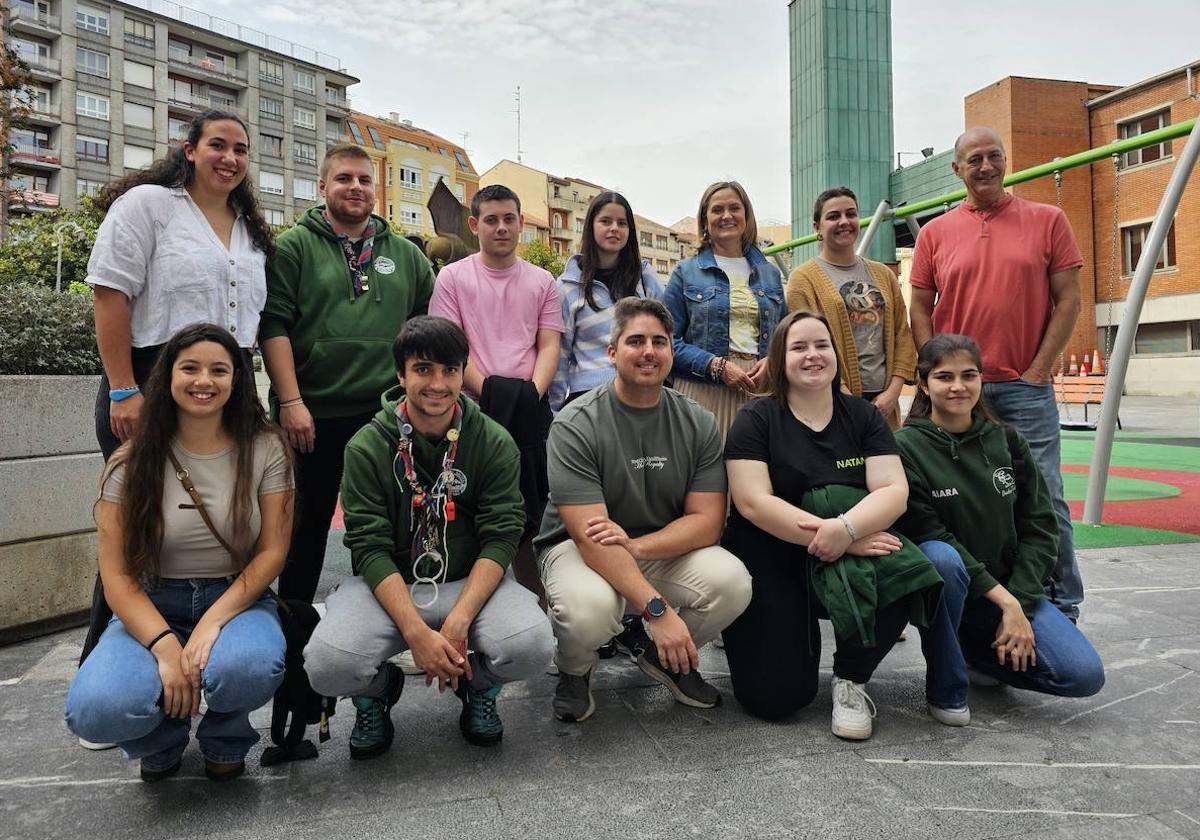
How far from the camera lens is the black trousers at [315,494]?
320cm

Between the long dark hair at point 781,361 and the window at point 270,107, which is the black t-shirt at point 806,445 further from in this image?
the window at point 270,107

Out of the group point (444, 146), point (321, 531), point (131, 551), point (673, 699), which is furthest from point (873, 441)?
point (444, 146)

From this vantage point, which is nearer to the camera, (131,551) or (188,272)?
(131,551)

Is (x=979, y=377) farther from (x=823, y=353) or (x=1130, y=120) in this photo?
(x=1130, y=120)

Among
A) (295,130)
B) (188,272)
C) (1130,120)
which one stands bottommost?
(188,272)

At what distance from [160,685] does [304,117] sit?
188 ft

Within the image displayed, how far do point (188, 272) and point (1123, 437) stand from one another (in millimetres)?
14798

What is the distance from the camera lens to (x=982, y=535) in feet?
9.84

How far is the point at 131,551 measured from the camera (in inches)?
94.9

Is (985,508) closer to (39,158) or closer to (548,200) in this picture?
(39,158)

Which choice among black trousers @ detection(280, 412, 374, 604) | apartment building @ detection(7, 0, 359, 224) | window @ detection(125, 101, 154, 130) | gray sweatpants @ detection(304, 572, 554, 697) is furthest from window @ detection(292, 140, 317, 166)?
gray sweatpants @ detection(304, 572, 554, 697)

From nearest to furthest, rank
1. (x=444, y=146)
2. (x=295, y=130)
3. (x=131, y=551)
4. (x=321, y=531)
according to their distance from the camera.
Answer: (x=131, y=551) → (x=321, y=531) → (x=295, y=130) → (x=444, y=146)

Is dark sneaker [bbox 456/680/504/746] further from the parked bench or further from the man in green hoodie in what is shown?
the parked bench

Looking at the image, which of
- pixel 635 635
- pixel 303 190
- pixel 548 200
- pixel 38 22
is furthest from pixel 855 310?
pixel 548 200
